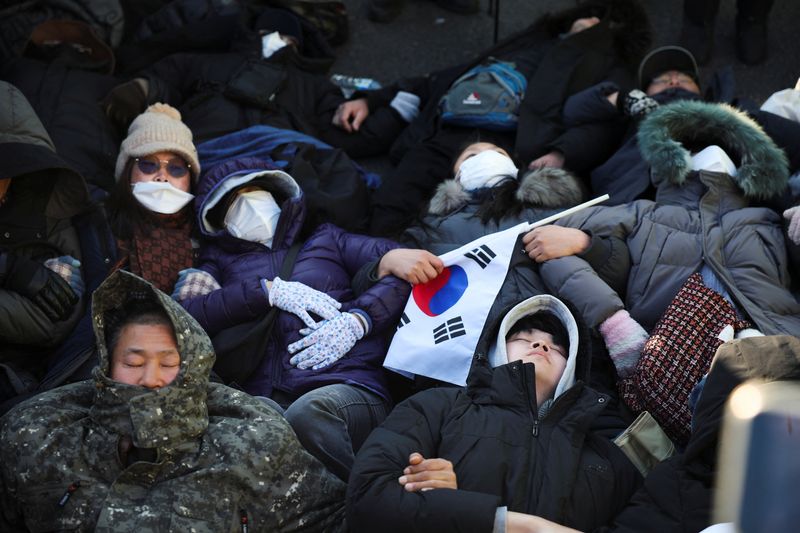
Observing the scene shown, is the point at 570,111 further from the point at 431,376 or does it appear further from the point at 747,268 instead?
the point at 431,376

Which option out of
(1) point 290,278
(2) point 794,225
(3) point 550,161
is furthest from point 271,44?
(2) point 794,225

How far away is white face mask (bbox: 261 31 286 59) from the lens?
5754 millimetres

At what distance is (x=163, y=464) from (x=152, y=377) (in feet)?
0.98

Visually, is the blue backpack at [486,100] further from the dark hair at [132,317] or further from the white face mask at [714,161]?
the dark hair at [132,317]

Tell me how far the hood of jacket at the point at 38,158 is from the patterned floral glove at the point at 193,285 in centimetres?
70

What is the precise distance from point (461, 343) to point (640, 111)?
178 centimetres

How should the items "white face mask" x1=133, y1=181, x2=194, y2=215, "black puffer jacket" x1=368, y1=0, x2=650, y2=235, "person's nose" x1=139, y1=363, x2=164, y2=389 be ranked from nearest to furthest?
"person's nose" x1=139, y1=363, x2=164, y2=389
"white face mask" x1=133, y1=181, x2=194, y2=215
"black puffer jacket" x1=368, y1=0, x2=650, y2=235

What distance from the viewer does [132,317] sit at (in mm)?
3553

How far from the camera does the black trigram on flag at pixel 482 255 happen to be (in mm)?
4203

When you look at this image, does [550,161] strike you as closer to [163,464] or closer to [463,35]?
[463,35]

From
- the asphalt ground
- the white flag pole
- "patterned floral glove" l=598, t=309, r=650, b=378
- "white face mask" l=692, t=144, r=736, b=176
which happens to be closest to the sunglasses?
the white flag pole

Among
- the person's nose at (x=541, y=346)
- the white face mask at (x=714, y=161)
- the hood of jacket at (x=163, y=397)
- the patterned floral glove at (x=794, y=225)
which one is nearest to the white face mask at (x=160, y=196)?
the hood of jacket at (x=163, y=397)

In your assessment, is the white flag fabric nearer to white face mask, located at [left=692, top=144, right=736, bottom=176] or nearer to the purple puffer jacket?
the purple puffer jacket

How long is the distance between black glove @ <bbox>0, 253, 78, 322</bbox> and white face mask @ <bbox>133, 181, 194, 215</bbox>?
57 centimetres
